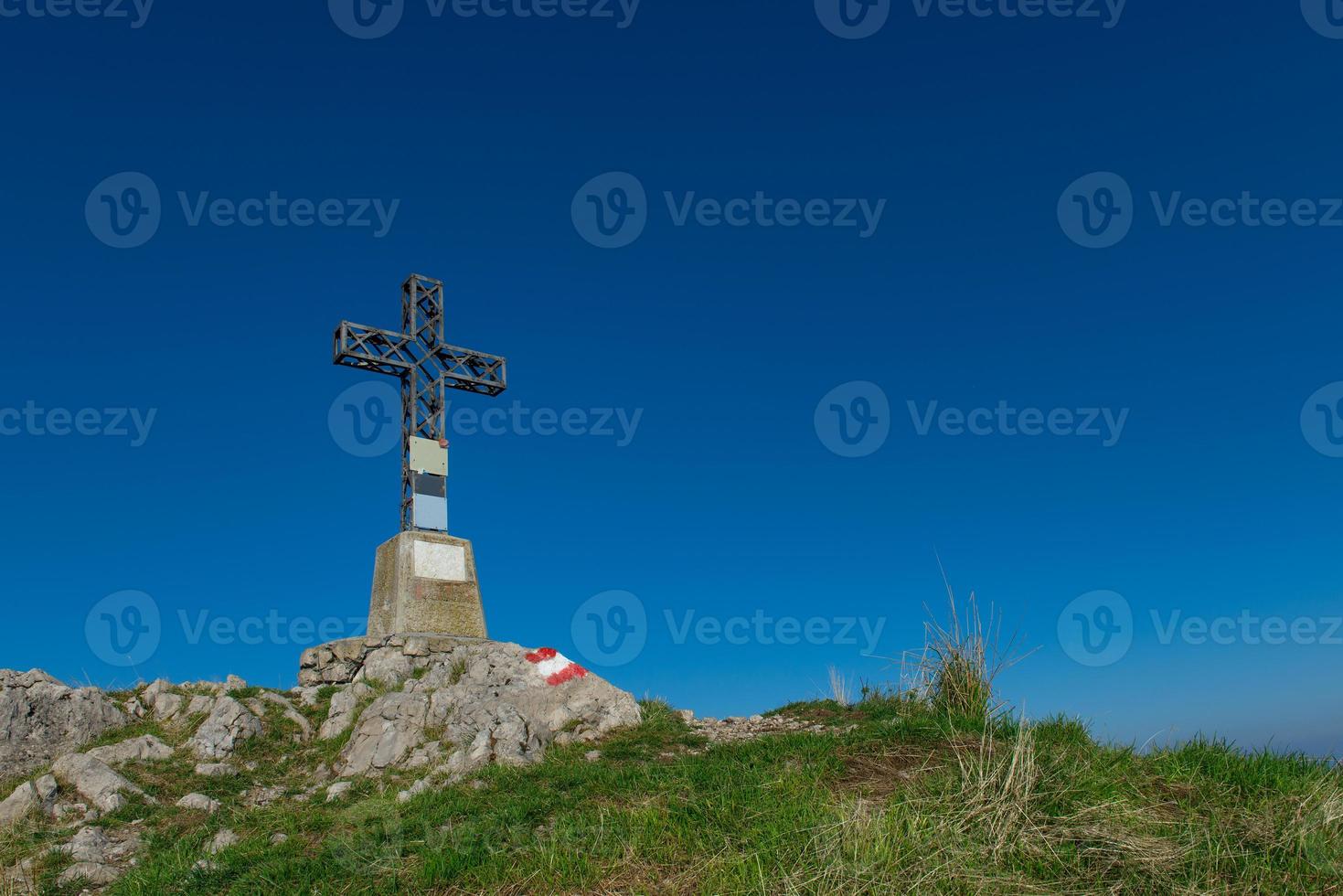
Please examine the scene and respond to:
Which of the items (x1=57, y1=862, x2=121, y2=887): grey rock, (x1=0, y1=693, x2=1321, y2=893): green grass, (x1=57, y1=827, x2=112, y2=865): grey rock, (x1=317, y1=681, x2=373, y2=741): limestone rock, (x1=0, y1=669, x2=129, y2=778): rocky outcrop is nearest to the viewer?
(x1=0, y1=693, x2=1321, y2=893): green grass

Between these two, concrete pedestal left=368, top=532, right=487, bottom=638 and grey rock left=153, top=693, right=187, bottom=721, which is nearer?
grey rock left=153, top=693, right=187, bottom=721

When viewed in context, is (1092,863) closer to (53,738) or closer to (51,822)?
(51,822)

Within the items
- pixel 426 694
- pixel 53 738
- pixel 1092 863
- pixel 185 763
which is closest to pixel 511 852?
pixel 1092 863

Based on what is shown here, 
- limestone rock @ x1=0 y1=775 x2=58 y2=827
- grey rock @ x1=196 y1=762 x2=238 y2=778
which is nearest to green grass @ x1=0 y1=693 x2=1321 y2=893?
limestone rock @ x1=0 y1=775 x2=58 y2=827

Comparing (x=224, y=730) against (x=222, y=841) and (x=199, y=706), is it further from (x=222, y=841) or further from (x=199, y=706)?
(x=222, y=841)

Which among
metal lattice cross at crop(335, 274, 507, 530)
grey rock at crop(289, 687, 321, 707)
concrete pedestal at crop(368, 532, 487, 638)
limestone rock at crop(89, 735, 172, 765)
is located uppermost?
metal lattice cross at crop(335, 274, 507, 530)

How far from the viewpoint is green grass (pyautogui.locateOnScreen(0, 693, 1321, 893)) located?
20.4ft

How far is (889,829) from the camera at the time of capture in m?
6.51

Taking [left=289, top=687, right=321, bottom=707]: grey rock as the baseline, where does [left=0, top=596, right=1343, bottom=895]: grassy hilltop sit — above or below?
Result: below

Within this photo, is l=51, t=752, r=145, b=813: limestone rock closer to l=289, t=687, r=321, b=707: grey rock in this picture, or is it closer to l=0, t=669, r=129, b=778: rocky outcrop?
l=0, t=669, r=129, b=778: rocky outcrop

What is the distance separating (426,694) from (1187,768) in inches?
441

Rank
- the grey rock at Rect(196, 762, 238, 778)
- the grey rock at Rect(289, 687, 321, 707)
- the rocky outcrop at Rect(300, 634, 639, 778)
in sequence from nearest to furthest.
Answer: the rocky outcrop at Rect(300, 634, 639, 778) < the grey rock at Rect(196, 762, 238, 778) < the grey rock at Rect(289, 687, 321, 707)

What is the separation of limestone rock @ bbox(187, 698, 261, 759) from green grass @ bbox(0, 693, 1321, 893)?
3.94 metres

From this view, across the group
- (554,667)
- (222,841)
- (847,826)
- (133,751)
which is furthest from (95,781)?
(847,826)
